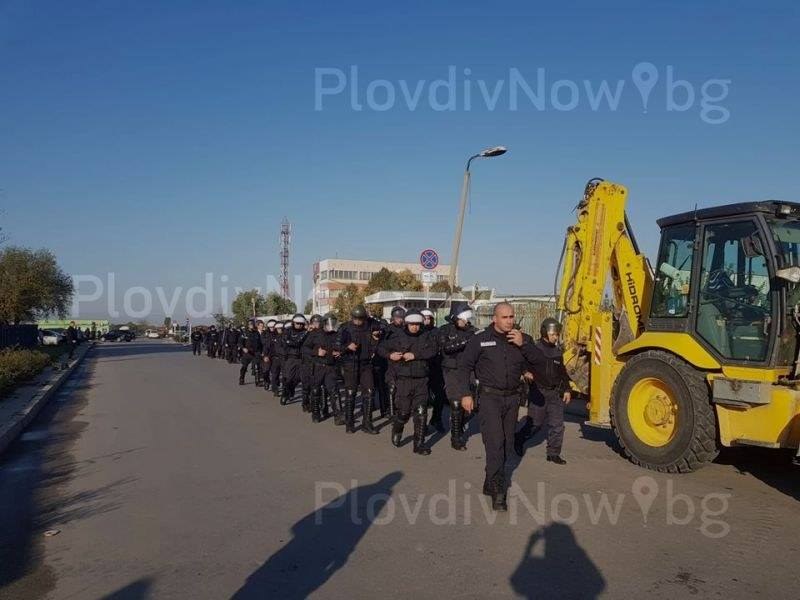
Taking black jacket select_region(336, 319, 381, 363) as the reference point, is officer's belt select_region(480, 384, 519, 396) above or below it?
below

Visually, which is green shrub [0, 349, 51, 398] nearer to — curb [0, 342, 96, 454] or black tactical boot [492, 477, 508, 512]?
curb [0, 342, 96, 454]

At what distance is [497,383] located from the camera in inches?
265

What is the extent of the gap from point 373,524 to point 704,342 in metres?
4.26

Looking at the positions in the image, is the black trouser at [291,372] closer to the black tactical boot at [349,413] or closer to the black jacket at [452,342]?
the black tactical boot at [349,413]

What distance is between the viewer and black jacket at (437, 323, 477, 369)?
9.81 metres

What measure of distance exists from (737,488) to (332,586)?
475 centimetres

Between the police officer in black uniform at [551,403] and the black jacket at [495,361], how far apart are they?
46.6 inches

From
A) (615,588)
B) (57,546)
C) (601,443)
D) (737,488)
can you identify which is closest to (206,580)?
(57,546)

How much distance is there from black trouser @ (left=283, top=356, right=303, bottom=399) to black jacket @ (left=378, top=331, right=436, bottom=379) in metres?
5.03

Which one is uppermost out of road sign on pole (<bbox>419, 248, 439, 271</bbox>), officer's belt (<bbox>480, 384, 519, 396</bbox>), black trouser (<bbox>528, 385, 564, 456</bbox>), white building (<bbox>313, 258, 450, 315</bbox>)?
white building (<bbox>313, 258, 450, 315</bbox>)

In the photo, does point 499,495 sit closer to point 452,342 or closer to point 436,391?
point 452,342

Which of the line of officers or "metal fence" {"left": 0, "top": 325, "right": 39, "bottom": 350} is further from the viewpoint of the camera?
"metal fence" {"left": 0, "top": 325, "right": 39, "bottom": 350}

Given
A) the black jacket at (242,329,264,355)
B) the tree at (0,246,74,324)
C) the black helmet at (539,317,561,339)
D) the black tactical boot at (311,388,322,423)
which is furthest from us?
the tree at (0,246,74,324)

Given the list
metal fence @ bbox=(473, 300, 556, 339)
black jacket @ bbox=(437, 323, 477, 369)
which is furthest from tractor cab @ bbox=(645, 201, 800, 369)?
metal fence @ bbox=(473, 300, 556, 339)
